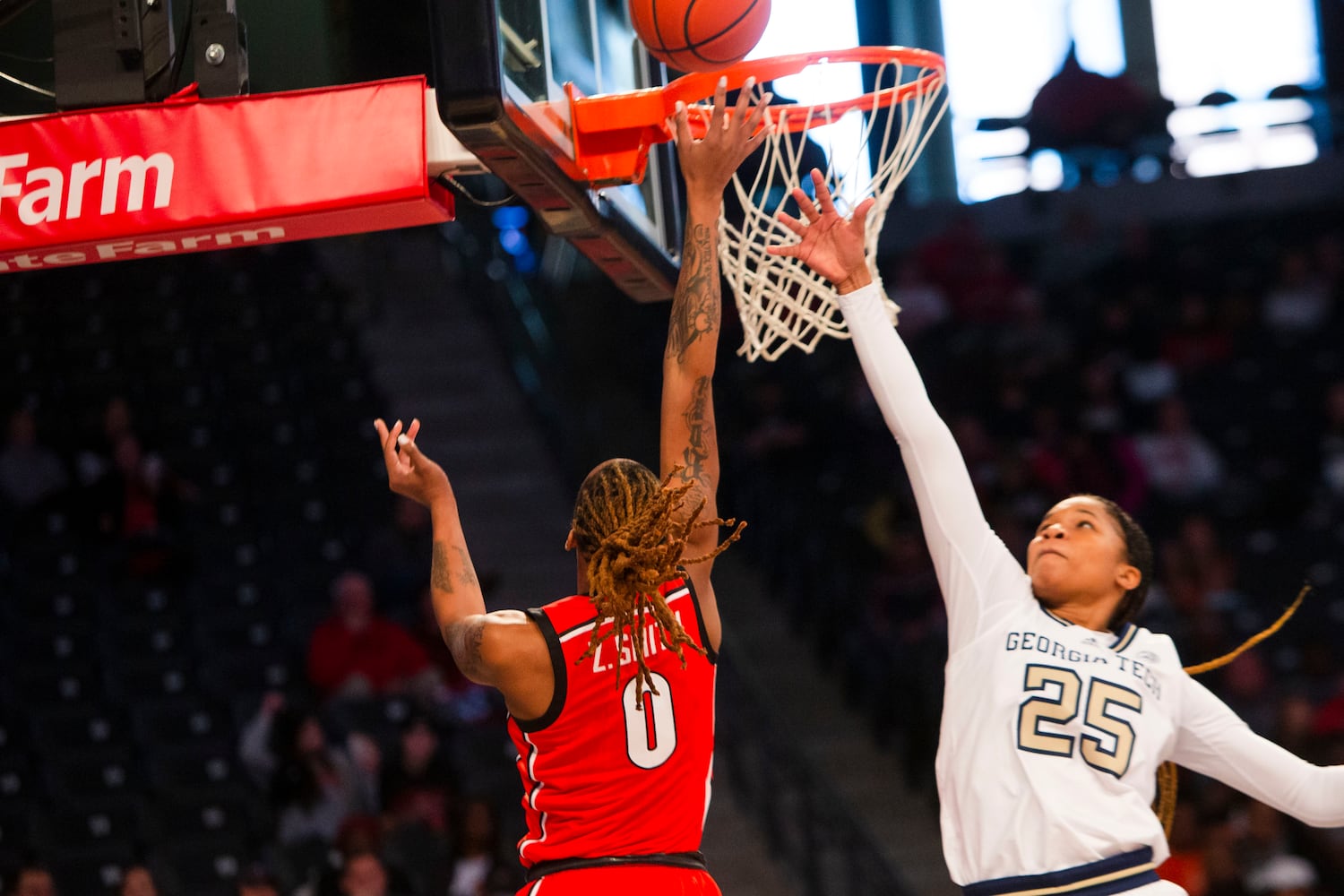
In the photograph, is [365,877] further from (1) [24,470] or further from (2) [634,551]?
(1) [24,470]

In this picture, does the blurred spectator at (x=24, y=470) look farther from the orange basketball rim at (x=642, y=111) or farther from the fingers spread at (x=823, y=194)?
the fingers spread at (x=823, y=194)

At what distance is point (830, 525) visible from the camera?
11.2 m

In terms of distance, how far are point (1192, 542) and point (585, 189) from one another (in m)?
6.71

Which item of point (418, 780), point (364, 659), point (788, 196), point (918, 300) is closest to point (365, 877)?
point (418, 780)

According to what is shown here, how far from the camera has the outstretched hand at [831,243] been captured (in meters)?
3.89

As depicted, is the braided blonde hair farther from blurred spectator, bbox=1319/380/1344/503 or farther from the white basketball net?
blurred spectator, bbox=1319/380/1344/503

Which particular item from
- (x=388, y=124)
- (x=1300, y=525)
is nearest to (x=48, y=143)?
(x=388, y=124)

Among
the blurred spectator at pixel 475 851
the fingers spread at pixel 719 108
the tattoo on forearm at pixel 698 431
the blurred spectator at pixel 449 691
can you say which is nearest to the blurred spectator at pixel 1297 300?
the blurred spectator at pixel 449 691

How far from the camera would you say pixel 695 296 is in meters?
3.76

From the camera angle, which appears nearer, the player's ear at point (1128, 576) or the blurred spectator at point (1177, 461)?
the player's ear at point (1128, 576)

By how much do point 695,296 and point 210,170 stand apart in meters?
1.40

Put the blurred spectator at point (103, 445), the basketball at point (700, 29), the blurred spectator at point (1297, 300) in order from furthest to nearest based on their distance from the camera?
1. the blurred spectator at point (1297, 300)
2. the blurred spectator at point (103, 445)
3. the basketball at point (700, 29)

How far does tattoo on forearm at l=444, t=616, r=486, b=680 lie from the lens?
3.25 m

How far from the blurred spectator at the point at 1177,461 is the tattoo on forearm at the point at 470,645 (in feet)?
27.8
